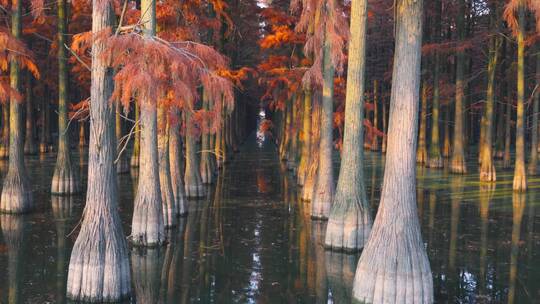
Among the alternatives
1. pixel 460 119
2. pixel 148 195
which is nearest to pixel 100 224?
pixel 148 195

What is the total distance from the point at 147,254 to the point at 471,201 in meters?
13.4

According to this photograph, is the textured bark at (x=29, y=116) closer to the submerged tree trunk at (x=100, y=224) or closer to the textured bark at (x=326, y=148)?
the textured bark at (x=326, y=148)

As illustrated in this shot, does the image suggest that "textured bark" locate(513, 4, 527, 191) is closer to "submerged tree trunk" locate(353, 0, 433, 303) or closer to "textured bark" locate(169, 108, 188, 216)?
"textured bark" locate(169, 108, 188, 216)

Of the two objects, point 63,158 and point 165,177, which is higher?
point 63,158

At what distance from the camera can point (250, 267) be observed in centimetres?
1211

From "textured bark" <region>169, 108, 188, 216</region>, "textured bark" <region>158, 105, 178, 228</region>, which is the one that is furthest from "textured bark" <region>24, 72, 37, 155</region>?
"textured bark" <region>158, 105, 178, 228</region>

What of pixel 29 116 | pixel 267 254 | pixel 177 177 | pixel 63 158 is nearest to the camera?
pixel 267 254

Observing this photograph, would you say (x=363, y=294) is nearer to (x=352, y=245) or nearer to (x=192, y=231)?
(x=352, y=245)

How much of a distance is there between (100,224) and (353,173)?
A: 6.46 meters

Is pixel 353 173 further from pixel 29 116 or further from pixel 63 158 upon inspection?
pixel 29 116

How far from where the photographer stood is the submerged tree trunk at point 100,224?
923 centimetres

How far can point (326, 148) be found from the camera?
1681cm

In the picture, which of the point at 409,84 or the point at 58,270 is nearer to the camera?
the point at 409,84

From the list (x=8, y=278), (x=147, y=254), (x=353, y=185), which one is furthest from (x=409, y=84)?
(x=8, y=278)
